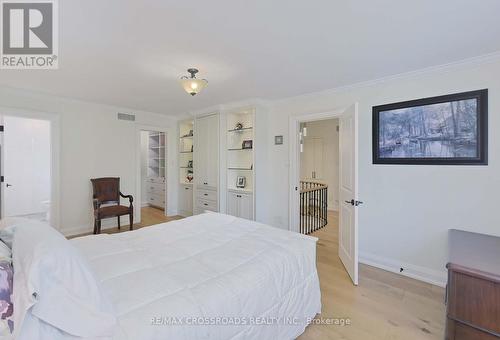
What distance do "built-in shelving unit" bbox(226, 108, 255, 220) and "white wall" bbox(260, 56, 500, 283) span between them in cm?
149

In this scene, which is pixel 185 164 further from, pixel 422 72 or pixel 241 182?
pixel 422 72

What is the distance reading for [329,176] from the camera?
6578mm

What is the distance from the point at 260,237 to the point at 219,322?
0.88 m

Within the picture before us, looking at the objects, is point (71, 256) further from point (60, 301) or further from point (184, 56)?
point (184, 56)

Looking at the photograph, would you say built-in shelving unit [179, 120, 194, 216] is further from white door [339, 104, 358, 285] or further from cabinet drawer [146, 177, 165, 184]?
white door [339, 104, 358, 285]

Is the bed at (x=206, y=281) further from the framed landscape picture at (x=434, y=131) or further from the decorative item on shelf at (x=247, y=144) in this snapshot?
the decorative item on shelf at (x=247, y=144)

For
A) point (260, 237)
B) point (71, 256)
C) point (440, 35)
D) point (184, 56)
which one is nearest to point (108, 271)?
point (71, 256)

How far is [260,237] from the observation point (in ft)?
6.64

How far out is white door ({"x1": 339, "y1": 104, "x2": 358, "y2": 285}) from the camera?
2.63 meters

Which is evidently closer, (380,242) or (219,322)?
(219,322)

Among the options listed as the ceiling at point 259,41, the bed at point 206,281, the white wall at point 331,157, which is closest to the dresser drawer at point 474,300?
the bed at point 206,281

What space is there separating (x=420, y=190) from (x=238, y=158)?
3.06 meters

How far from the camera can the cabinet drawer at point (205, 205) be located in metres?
4.71

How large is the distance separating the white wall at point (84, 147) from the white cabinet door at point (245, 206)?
2259mm
